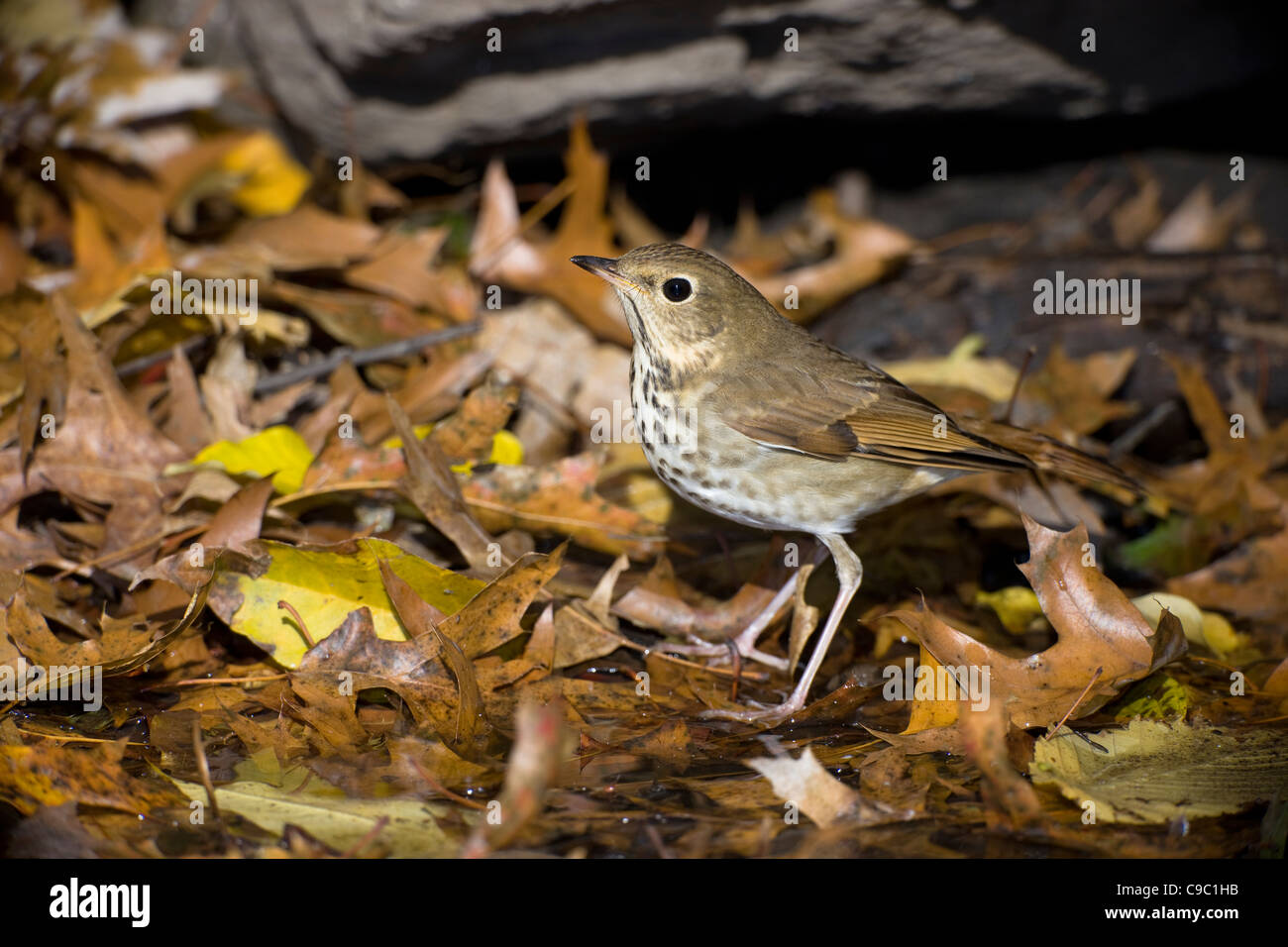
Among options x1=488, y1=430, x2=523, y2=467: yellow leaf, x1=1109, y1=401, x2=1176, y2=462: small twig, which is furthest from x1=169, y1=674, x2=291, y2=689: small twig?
x1=1109, y1=401, x2=1176, y2=462: small twig

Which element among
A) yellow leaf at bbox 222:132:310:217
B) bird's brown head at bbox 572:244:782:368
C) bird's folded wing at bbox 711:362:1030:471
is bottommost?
bird's folded wing at bbox 711:362:1030:471

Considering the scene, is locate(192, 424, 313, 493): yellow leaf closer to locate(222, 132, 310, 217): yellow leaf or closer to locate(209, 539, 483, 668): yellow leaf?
locate(209, 539, 483, 668): yellow leaf

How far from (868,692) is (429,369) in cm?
220

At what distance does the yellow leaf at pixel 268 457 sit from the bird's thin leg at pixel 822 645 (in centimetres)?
165

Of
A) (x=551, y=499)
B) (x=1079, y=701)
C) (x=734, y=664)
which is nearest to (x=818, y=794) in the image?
(x=1079, y=701)

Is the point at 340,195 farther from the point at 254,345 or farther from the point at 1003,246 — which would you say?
the point at 1003,246

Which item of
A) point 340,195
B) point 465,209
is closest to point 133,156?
point 340,195

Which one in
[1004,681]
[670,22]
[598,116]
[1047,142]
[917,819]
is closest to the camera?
[917,819]

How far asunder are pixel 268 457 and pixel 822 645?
2.04m

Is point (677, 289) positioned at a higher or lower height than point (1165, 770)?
higher

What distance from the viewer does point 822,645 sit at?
3.83 meters

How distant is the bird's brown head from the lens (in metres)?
3.99

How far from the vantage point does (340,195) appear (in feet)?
18.8

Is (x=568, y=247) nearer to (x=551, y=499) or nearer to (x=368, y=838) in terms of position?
(x=551, y=499)
